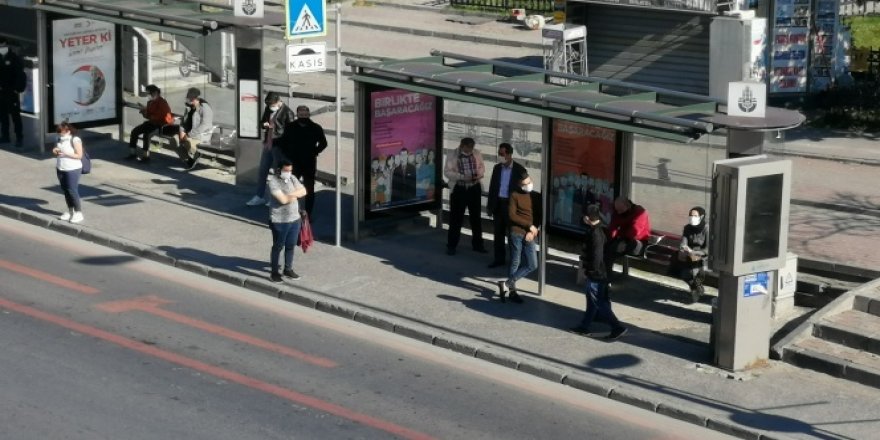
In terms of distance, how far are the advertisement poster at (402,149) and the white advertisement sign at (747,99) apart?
5886 millimetres

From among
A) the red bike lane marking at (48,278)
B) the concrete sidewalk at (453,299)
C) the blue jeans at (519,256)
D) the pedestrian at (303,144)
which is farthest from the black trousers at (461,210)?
the red bike lane marking at (48,278)

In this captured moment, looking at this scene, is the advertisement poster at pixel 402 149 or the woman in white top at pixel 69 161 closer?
the advertisement poster at pixel 402 149

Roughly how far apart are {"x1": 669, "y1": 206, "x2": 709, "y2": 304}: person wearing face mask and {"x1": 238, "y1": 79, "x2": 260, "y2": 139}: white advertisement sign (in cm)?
769

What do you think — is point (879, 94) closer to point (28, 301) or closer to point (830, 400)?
point (830, 400)

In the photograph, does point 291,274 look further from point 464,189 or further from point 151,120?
point 151,120

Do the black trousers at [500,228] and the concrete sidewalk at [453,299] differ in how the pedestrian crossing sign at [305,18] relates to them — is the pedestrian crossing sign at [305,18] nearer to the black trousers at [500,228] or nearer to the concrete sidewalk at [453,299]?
the concrete sidewalk at [453,299]

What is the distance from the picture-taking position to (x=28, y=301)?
1736cm

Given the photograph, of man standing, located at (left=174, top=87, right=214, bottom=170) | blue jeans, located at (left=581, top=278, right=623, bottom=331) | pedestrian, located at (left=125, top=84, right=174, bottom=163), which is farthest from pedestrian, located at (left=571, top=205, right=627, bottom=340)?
pedestrian, located at (left=125, top=84, right=174, bottom=163)

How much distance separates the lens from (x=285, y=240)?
720 inches

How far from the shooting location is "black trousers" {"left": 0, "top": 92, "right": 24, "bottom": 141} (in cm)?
2536

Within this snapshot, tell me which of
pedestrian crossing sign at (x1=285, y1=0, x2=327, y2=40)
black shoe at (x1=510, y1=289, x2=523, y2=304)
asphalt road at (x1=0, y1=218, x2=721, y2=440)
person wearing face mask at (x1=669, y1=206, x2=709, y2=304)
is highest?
pedestrian crossing sign at (x1=285, y1=0, x2=327, y2=40)

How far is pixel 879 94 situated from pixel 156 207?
15.0 meters

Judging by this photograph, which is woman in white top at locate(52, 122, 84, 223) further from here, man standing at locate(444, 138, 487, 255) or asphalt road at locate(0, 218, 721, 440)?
man standing at locate(444, 138, 487, 255)

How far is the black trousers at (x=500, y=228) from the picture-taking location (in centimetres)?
1906
